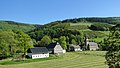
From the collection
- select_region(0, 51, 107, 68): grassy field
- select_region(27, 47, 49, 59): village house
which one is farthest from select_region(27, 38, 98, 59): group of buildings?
select_region(0, 51, 107, 68): grassy field

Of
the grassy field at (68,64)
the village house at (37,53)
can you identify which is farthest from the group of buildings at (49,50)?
the grassy field at (68,64)

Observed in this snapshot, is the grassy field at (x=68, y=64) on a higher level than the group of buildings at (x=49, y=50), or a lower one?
lower

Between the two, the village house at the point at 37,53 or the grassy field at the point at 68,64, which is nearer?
the grassy field at the point at 68,64

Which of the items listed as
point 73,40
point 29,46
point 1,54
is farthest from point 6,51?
point 73,40

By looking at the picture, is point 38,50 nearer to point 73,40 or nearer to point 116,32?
point 73,40

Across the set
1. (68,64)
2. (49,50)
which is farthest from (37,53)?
(68,64)

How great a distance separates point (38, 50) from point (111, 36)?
77912 mm

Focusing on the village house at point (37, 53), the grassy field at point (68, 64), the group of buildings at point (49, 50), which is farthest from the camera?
the group of buildings at point (49, 50)

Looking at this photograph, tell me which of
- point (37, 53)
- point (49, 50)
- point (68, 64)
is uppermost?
point (49, 50)

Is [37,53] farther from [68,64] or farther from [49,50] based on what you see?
[68,64]

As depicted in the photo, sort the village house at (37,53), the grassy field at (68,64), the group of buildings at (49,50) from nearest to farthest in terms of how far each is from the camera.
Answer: the grassy field at (68,64)
the village house at (37,53)
the group of buildings at (49,50)

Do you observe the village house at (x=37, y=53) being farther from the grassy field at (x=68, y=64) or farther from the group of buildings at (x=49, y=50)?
the grassy field at (x=68, y=64)

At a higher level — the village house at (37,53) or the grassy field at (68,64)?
the village house at (37,53)

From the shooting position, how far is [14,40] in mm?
83500
